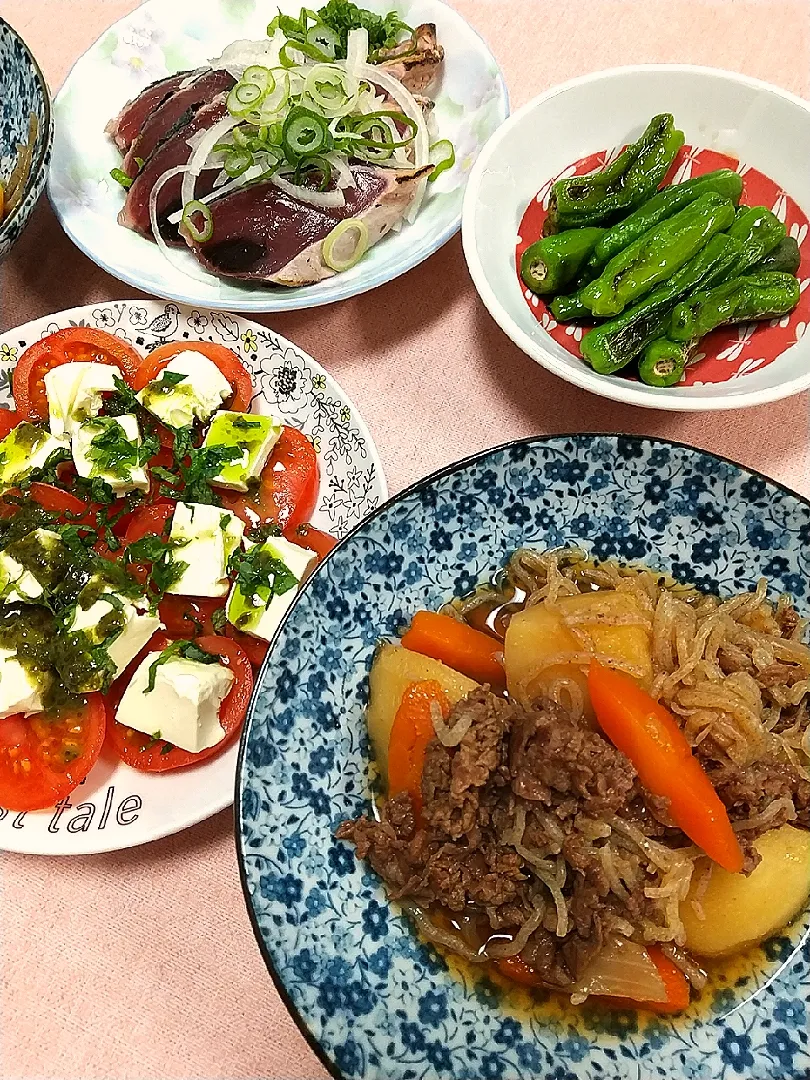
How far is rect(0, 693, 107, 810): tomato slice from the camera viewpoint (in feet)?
6.15

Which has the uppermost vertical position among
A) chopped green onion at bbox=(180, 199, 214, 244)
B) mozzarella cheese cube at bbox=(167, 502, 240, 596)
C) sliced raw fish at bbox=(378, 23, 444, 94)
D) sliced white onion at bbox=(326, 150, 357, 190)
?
sliced raw fish at bbox=(378, 23, 444, 94)

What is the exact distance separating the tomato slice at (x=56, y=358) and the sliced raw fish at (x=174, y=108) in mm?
670

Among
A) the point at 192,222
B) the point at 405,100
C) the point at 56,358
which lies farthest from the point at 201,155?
the point at 56,358

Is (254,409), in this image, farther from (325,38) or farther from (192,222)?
(325,38)

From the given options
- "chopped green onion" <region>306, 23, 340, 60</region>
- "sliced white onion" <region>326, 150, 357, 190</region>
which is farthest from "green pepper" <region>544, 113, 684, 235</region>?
"chopped green onion" <region>306, 23, 340, 60</region>

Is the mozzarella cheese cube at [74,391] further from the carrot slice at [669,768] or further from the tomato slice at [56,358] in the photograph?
the carrot slice at [669,768]

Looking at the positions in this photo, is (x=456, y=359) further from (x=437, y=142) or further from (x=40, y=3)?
(x=40, y=3)

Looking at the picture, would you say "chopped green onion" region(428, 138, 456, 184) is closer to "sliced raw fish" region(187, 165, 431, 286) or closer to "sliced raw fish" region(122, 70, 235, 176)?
"sliced raw fish" region(187, 165, 431, 286)

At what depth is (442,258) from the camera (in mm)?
2590

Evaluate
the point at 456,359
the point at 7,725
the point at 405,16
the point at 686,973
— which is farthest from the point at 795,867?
the point at 405,16

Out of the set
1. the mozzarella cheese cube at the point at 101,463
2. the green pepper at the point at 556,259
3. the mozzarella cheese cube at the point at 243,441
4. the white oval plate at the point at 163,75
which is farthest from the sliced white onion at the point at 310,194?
the mozzarella cheese cube at the point at 101,463

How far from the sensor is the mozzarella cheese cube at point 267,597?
1990 mm

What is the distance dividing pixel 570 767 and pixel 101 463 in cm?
144

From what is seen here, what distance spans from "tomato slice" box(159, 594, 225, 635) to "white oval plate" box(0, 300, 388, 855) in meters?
0.34
